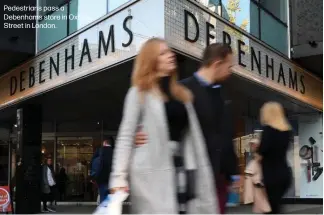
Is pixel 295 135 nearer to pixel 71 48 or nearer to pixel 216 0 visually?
pixel 216 0

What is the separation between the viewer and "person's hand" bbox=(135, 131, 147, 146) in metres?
2.97

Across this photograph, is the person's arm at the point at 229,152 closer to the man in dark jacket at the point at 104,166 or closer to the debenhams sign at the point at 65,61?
the man in dark jacket at the point at 104,166

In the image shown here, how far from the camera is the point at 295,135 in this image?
731 inches

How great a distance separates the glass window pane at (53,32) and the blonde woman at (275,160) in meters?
8.48

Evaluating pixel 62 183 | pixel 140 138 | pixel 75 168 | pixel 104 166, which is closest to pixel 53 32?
pixel 104 166

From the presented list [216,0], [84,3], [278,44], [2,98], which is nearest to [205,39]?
[216,0]

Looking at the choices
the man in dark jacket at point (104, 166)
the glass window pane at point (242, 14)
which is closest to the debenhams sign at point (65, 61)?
the man in dark jacket at point (104, 166)

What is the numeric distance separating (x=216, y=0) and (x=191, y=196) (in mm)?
9177

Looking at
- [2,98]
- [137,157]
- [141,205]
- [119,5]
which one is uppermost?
[119,5]

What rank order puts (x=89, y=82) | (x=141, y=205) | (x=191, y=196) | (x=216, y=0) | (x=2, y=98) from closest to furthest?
1. (x=141, y=205)
2. (x=191, y=196)
3. (x=216, y=0)
4. (x=89, y=82)
5. (x=2, y=98)

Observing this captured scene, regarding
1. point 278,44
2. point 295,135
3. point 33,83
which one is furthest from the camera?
point 295,135

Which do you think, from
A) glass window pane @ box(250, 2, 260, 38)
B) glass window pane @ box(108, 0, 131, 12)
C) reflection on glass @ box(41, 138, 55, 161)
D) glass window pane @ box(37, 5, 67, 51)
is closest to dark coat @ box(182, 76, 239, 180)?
glass window pane @ box(108, 0, 131, 12)

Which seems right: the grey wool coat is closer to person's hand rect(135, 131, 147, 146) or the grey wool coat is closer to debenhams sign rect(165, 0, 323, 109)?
person's hand rect(135, 131, 147, 146)

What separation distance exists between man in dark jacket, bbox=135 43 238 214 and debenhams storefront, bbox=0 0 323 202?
5.90m
